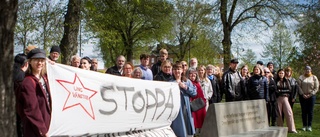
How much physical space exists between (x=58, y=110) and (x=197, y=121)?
396cm

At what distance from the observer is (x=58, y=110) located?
485 cm

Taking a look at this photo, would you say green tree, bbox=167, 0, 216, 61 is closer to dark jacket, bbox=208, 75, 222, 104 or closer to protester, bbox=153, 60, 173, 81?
dark jacket, bbox=208, 75, 222, 104

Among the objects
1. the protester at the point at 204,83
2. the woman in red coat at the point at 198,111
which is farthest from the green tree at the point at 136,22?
the woman in red coat at the point at 198,111

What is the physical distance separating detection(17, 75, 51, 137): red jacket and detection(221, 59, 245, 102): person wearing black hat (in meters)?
6.78

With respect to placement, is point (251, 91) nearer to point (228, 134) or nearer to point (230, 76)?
point (230, 76)

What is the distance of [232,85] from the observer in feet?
36.6

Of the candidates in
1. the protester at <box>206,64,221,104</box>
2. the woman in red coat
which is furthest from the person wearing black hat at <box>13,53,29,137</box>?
the protester at <box>206,64,221,104</box>

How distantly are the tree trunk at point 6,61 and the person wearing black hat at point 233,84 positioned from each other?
793 centimetres

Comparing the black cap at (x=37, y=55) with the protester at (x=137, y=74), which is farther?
the protester at (x=137, y=74)

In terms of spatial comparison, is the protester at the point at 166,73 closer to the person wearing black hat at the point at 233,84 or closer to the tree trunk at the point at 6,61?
the person wearing black hat at the point at 233,84

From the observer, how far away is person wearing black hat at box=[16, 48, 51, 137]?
482cm

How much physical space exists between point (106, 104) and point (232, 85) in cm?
611

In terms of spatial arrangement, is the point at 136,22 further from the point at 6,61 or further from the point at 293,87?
the point at 6,61

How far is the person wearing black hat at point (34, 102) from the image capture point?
15.8ft
